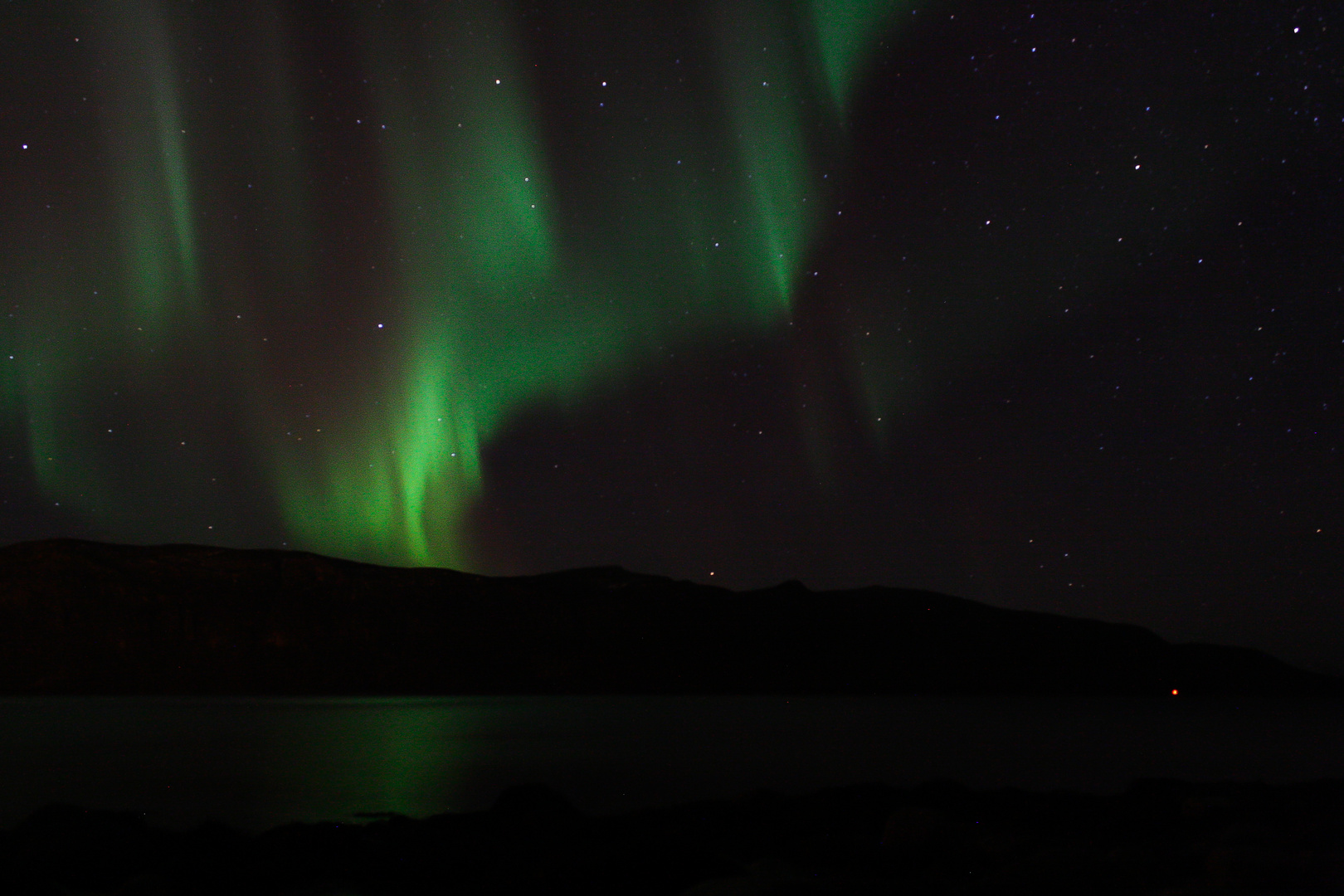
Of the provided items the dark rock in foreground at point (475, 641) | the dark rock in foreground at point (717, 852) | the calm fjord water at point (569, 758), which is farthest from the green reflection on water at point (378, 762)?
the dark rock in foreground at point (475, 641)

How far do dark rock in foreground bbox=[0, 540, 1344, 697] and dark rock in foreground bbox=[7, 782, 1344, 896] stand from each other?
148m

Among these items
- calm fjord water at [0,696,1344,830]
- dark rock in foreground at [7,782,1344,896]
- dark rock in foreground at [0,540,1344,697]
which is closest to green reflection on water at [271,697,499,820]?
calm fjord water at [0,696,1344,830]

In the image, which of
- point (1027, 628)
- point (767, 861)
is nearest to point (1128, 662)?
point (1027, 628)

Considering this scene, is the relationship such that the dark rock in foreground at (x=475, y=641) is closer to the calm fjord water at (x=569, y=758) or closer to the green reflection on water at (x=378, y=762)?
the calm fjord water at (x=569, y=758)

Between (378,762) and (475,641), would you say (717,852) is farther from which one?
(475,641)

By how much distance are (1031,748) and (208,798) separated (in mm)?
30318

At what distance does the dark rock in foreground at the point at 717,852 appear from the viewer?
9078mm

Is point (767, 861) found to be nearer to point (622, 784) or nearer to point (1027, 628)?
point (622, 784)

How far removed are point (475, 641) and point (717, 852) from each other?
174148 mm

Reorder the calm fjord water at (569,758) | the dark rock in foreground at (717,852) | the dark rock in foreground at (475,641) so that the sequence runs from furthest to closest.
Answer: the dark rock in foreground at (475,641), the calm fjord water at (569,758), the dark rock in foreground at (717,852)

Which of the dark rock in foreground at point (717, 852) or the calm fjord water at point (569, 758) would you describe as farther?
the calm fjord water at point (569, 758)

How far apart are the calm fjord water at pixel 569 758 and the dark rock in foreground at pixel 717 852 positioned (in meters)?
8.52

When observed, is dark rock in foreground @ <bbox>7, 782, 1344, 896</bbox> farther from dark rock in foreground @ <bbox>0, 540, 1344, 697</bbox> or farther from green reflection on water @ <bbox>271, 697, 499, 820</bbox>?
dark rock in foreground @ <bbox>0, 540, 1344, 697</bbox>

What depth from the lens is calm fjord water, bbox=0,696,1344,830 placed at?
24.8 meters
